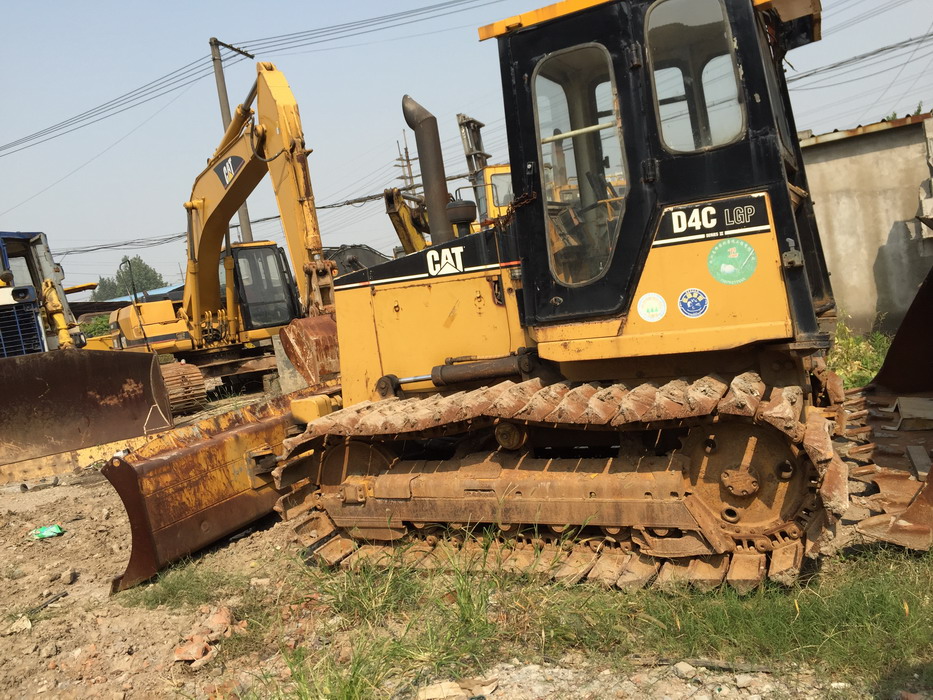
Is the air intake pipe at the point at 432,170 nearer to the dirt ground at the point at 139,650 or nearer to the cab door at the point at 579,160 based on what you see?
the cab door at the point at 579,160

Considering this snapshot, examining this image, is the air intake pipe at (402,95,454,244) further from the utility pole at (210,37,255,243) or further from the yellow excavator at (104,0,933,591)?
the utility pole at (210,37,255,243)

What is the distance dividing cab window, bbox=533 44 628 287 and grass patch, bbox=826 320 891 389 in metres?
5.16

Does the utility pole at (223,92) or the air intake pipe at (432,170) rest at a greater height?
the utility pole at (223,92)

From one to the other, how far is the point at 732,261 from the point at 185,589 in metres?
3.53

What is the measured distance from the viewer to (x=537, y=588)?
3814mm

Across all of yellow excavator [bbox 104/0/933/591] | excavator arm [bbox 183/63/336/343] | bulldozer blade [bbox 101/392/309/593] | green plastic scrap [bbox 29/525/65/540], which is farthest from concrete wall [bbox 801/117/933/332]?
green plastic scrap [bbox 29/525/65/540]

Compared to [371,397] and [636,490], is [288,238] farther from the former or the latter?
[636,490]

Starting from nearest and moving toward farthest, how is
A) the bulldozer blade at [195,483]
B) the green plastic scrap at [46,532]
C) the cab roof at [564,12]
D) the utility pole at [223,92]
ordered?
the cab roof at [564,12], the bulldozer blade at [195,483], the green plastic scrap at [46,532], the utility pole at [223,92]

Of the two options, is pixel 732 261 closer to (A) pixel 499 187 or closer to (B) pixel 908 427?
(B) pixel 908 427

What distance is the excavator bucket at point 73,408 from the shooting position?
8.20 meters

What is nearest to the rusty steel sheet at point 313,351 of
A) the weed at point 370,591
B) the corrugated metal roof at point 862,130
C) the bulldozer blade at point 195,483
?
the bulldozer blade at point 195,483

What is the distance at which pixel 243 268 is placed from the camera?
13625 mm

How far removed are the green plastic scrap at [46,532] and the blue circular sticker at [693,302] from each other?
499 centimetres

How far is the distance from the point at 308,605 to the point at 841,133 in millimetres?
8736
